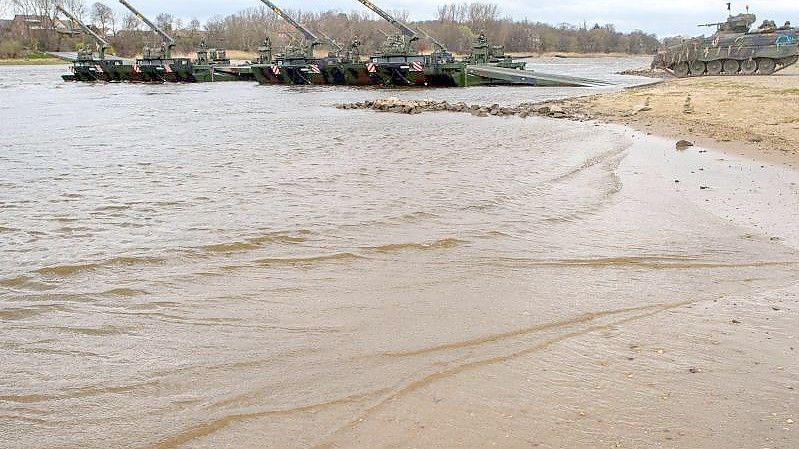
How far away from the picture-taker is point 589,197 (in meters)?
8.29

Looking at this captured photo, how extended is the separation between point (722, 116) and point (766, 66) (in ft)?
72.2

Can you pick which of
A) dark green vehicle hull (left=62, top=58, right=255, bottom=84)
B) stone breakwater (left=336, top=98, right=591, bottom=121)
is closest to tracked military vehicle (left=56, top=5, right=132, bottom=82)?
dark green vehicle hull (left=62, top=58, right=255, bottom=84)

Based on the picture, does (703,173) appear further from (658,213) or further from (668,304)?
(668,304)

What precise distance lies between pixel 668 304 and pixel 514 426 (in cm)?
205

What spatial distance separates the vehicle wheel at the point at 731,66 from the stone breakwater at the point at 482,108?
15.7m

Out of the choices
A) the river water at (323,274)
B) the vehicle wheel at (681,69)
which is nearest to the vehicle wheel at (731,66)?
the vehicle wheel at (681,69)

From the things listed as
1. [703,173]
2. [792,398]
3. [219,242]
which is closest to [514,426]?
[792,398]

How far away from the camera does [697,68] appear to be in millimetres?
37250

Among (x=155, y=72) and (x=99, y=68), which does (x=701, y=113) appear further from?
(x=99, y=68)

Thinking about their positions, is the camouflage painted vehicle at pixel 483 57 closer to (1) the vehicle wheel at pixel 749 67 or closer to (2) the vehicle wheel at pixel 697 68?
(2) the vehicle wheel at pixel 697 68

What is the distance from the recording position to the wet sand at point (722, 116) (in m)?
11.6

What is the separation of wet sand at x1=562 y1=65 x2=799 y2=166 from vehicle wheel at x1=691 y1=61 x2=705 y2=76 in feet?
47.2

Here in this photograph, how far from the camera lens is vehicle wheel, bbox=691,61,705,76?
3691 centimetres

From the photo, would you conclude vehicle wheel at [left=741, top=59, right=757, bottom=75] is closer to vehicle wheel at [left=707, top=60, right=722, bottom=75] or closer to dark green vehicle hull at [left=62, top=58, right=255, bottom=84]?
vehicle wheel at [left=707, top=60, right=722, bottom=75]
